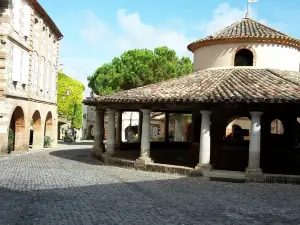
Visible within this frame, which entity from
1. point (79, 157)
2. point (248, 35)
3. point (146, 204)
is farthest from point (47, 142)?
point (146, 204)

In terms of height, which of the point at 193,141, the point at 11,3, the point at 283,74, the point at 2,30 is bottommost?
the point at 193,141

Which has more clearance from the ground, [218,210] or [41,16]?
[41,16]

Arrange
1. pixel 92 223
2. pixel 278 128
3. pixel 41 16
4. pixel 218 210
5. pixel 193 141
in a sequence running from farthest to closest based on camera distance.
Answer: pixel 278 128
pixel 41 16
pixel 193 141
pixel 218 210
pixel 92 223

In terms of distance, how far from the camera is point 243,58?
20.5 meters

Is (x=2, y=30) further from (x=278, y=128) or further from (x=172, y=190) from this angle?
(x=278, y=128)

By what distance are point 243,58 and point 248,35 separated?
1.30m

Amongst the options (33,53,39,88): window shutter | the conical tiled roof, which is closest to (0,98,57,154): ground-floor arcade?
(33,53,39,88): window shutter

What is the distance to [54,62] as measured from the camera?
3250cm

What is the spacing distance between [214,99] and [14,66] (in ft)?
43.2

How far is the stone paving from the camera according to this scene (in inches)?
354

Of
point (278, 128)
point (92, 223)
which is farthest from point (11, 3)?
point (278, 128)

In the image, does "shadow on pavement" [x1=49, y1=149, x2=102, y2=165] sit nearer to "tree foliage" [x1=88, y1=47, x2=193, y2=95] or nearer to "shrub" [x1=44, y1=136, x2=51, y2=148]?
"shrub" [x1=44, y1=136, x2=51, y2=148]

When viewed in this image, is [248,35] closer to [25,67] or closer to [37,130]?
[25,67]

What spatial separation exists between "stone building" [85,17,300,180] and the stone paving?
2476 mm
